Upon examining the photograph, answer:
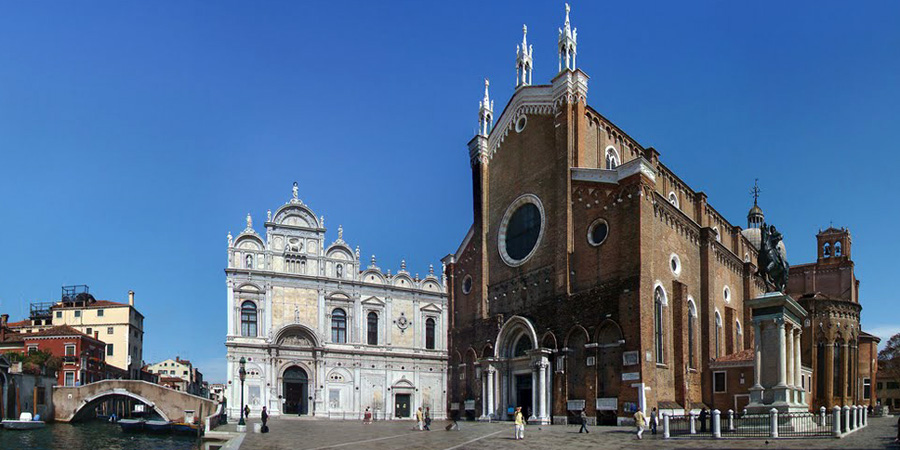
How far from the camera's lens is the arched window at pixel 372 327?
172ft

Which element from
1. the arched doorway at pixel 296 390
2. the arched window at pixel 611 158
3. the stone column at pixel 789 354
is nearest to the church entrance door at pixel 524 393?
the arched window at pixel 611 158

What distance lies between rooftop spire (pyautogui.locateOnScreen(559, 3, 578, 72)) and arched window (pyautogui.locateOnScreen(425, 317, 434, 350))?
1016 inches

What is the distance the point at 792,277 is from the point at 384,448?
43.9m

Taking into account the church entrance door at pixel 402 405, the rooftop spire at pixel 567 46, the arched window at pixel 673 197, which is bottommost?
the church entrance door at pixel 402 405

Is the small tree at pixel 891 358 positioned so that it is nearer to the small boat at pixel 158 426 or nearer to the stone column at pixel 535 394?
the stone column at pixel 535 394

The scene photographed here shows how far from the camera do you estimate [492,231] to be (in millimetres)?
39188

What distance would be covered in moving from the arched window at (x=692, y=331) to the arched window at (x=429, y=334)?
25195 millimetres

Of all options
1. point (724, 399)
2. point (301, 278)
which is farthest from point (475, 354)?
point (301, 278)

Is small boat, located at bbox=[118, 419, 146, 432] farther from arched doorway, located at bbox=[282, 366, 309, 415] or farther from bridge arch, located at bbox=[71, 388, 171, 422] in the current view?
arched doorway, located at bbox=[282, 366, 309, 415]

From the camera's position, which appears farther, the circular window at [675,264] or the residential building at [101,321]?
the residential building at [101,321]

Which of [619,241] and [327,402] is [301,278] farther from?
[619,241]

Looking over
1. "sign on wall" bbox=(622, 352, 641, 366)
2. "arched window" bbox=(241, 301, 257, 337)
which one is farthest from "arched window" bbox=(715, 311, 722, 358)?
"arched window" bbox=(241, 301, 257, 337)

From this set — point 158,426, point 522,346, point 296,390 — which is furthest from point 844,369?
point 158,426

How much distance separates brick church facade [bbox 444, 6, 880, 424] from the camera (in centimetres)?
2972
